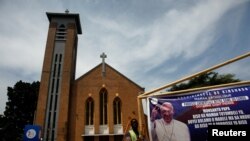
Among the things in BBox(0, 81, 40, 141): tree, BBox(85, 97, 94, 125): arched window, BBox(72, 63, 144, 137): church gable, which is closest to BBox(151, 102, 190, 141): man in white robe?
BBox(72, 63, 144, 137): church gable

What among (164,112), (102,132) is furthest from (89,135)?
(164,112)

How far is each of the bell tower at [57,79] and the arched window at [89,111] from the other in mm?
2109

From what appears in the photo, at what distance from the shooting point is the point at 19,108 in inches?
1519

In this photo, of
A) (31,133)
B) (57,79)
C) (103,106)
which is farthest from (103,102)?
(31,133)

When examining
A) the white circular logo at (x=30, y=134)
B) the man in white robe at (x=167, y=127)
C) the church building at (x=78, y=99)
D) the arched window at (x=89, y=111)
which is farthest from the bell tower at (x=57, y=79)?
the man in white robe at (x=167, y=127)

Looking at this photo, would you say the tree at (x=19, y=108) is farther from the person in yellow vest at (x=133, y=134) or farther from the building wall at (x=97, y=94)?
the person in yellow vest at (x=133, y=134)

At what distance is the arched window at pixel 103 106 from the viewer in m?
25.3

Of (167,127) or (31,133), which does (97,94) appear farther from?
(167,127)

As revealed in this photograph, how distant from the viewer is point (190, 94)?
4543mm

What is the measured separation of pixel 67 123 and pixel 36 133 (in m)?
5.39

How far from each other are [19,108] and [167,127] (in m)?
38.9

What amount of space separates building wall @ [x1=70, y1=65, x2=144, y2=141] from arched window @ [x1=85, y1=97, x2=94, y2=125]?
1.36ft

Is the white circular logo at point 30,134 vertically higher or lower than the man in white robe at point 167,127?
higher

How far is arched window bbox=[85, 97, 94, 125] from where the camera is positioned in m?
25.2
